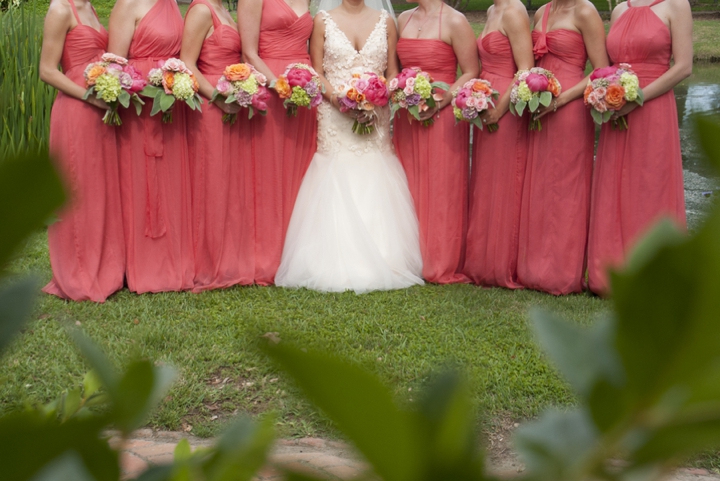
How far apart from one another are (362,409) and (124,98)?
509 cm

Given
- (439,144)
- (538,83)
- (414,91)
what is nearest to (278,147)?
(414,91)

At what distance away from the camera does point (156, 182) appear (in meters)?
5.38

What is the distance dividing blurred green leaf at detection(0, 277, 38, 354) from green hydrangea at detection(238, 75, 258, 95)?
4.97 m

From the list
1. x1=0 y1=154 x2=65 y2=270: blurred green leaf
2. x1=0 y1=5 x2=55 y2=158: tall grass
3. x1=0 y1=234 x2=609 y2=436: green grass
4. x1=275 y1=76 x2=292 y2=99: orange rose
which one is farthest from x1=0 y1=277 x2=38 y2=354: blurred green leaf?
x1=0 y1=5 x2=55 y2=158: tall grass

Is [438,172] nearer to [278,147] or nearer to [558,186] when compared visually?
[558,186]

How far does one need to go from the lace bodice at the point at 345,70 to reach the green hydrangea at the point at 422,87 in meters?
0.45

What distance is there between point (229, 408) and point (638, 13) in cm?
351

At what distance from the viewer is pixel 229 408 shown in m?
3.75

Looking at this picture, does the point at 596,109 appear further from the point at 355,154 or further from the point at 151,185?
the point at 151,185

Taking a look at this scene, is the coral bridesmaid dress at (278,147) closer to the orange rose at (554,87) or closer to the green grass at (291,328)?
the green grass at (291,328)

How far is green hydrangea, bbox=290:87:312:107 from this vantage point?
522cm

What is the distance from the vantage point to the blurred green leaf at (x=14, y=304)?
0.31 m

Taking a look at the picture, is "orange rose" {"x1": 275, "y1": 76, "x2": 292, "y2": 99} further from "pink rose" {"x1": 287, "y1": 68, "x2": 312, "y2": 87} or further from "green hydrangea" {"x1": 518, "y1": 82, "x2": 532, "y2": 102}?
"green hydrangea" {"x1": 518, "y1": 82, "x2": 532, "y2": 102}

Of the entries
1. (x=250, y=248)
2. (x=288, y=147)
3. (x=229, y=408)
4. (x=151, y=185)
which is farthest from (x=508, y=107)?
(x=229, y=408)
